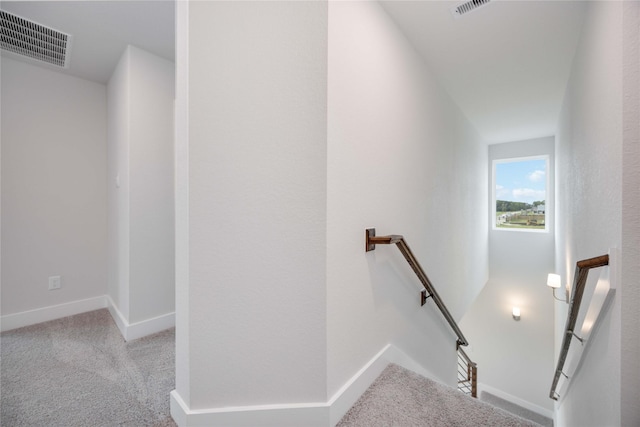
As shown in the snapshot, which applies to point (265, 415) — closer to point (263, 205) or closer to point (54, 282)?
point (263, 205)

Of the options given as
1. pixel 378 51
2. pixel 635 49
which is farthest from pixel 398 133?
pixel 635 49

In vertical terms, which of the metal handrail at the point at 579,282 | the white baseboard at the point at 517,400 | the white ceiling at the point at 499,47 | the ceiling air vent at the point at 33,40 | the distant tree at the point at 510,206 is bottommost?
the white baseboard at the point at 517,400

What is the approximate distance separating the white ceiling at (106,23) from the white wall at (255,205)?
1044mm

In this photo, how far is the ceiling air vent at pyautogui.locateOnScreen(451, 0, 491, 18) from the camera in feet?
5.88

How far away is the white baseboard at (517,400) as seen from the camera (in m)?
5.20

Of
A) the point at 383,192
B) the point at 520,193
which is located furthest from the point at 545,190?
the point at 383,192

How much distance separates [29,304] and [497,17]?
442 cm

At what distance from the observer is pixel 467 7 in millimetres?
1830

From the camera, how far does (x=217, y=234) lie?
1.27 m

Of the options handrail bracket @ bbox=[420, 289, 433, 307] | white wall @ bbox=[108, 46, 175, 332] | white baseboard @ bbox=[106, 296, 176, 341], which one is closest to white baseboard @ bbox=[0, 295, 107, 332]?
white baseboard @ bbox=[106, 296, 176, 341]

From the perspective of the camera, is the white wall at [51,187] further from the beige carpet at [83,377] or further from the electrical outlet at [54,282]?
the beige carpet at [83,377]

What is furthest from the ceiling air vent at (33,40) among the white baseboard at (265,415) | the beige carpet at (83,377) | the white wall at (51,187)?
the white baseboard at (265,415)

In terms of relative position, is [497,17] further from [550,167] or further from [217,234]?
[550,167]

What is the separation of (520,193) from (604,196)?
503 centimetres
